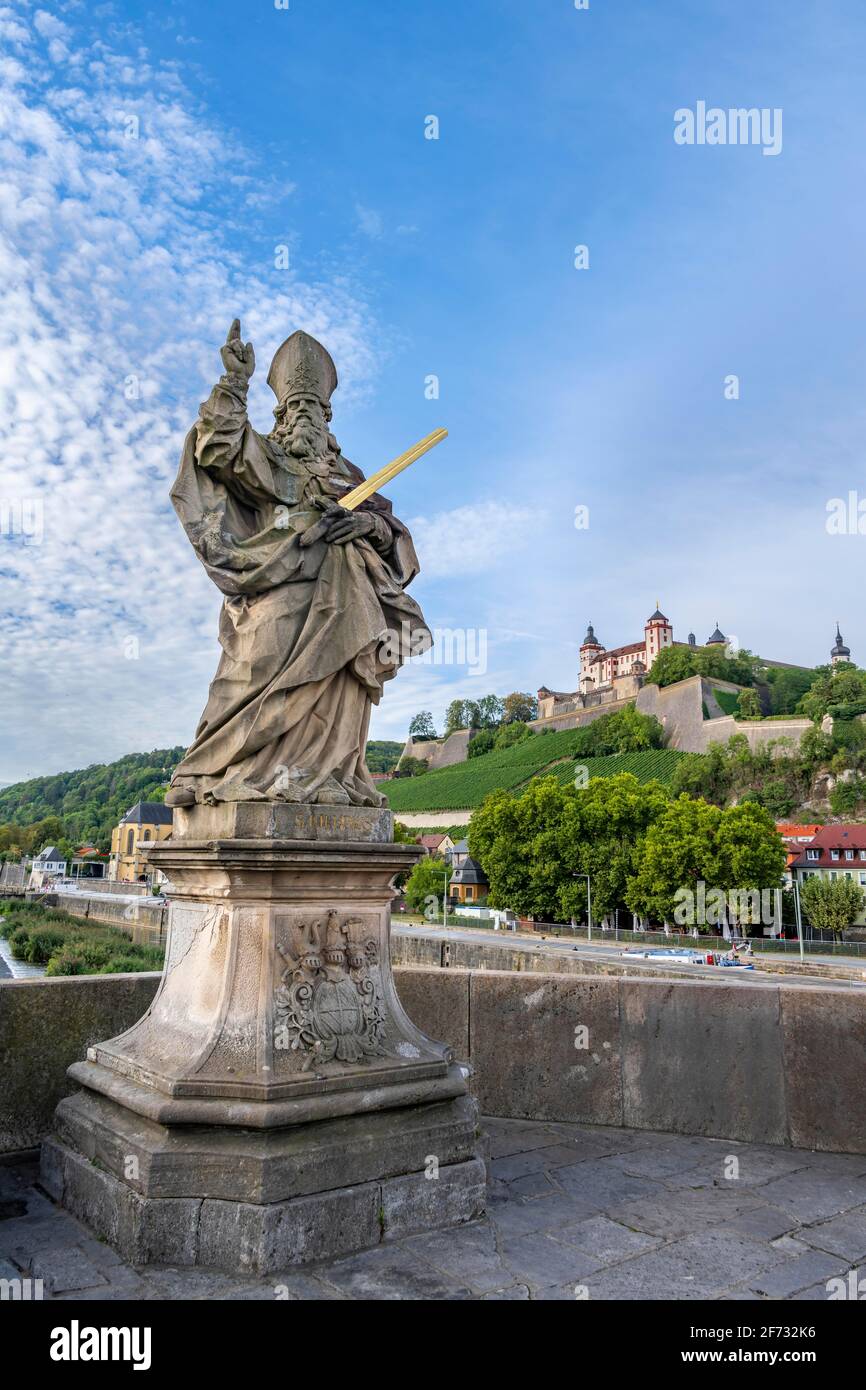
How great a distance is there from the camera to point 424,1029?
18.1 feet

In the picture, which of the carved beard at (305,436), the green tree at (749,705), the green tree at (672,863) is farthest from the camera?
the green tree at (749,705)

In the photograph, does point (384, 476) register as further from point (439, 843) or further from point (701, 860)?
point (439, 843)

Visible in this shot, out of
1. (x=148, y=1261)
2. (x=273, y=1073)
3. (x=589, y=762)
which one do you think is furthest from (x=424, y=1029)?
(x=589, y=762)

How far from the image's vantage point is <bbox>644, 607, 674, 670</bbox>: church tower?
398 ft

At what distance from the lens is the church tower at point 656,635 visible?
121m

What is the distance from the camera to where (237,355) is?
4.24 metres

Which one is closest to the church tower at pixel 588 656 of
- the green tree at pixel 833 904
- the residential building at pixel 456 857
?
the residential building at pixel 456 857

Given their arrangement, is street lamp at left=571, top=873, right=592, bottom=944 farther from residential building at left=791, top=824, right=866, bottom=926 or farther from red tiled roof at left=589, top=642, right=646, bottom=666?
red tiled roof at left=589, top=642, right=646, bottom=666

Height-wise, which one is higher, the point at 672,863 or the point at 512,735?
the point at 512,735

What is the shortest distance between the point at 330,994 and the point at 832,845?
202ft

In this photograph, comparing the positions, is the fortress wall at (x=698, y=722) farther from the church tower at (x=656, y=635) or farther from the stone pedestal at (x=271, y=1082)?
the stone pedestal at (x=271, y=1082)

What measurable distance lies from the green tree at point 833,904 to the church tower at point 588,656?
8389 centimetres

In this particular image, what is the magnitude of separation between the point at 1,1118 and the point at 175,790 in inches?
73.6

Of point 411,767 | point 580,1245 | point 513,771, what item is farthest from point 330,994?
point 411,767
